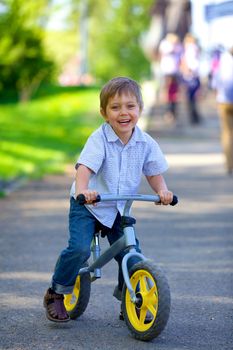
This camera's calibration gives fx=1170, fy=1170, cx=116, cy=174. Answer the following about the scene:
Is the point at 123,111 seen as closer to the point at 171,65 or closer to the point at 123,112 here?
the point at 123,112

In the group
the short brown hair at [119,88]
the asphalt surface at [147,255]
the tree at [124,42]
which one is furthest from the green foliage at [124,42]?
the short brown hair at [119,88]

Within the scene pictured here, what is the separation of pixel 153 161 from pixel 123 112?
0.34m

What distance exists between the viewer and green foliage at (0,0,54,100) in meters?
35.5

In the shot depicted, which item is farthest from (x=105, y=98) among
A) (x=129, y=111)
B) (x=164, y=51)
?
(x=164, y=51)

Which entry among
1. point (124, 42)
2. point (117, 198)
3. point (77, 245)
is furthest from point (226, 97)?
point (124, 42)

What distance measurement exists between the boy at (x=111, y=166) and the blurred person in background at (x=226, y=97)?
7.24 m

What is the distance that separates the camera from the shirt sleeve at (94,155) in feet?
20.3

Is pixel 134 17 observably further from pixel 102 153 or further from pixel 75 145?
pixel 102 153

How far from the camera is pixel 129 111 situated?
6199mm

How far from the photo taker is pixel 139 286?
611cm

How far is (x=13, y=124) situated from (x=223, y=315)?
19.6 m

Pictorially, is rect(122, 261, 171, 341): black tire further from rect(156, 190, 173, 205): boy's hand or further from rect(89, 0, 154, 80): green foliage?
rect(89, 0, 154, 80): green foliage

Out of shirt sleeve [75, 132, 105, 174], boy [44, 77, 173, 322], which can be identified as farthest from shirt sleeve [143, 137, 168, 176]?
shirt sleeve [75, 132, 105, 174]

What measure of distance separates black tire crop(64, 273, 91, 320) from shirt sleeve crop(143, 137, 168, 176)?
2.35 feet
